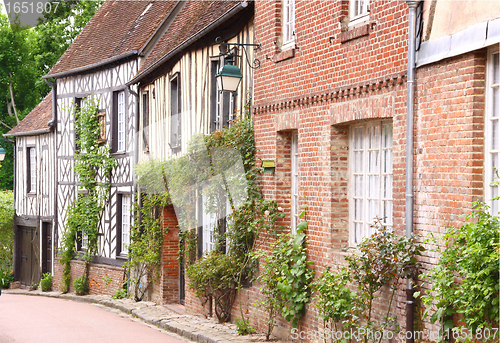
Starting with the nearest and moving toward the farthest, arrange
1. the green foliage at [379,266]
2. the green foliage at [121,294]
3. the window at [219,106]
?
1. the green foliage at [379,266]
2. the window at [219,106]
3. the green foliage at [121,294]

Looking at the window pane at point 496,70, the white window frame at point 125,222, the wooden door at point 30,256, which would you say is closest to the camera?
the window pane at point 496,70

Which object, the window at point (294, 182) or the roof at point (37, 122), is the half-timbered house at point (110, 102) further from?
the window at point (294, 182)

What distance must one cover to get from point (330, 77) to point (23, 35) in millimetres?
26349

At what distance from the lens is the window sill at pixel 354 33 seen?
25.0 feet

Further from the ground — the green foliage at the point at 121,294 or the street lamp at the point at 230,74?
the street lamp at the point at 230,74

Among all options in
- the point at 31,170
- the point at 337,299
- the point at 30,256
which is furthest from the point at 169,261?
the point at 31,170

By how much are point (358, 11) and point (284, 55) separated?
180 cm

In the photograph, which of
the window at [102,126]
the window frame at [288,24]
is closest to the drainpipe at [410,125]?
the window frame at [288,24]

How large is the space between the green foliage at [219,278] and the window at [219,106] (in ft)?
7.78

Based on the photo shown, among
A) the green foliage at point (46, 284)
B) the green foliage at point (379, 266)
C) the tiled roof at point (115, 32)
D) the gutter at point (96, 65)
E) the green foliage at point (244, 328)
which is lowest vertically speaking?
the green foliage at point (46, 284)

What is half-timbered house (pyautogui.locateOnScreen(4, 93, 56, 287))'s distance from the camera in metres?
22.6

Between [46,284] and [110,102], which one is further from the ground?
[110,102]

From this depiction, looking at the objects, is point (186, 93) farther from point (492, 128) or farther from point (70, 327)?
point (492, 128)

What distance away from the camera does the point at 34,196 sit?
2369 cm
